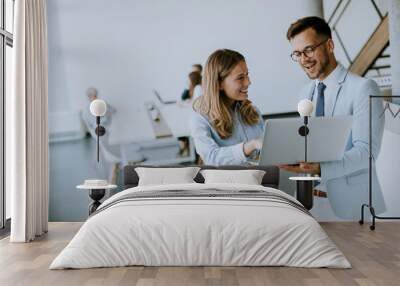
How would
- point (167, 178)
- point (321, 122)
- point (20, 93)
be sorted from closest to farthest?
point (20, 93) → point (167, 178) → point (321, 122)

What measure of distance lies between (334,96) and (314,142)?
2.12ft

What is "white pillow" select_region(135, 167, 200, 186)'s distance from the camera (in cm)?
678

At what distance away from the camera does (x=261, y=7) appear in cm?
764

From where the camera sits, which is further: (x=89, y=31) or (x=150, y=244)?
(x=89, y=31)

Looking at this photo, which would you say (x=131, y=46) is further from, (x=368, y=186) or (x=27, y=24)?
(x=368, y=186)

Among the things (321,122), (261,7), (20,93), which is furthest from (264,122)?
(20,93)

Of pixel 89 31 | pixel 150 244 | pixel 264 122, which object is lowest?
pixel 150 244

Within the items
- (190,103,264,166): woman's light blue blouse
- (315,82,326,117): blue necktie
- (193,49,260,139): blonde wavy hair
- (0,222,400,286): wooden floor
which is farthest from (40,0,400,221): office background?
(0,222,400,286): wooden floor

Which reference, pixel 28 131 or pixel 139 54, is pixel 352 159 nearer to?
pixel 139 54

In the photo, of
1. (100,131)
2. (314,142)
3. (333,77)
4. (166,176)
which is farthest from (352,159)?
(100,131)

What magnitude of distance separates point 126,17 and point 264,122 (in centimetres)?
227

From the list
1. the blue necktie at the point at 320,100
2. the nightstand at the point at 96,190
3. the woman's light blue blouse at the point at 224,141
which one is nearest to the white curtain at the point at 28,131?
the nightstand at the point at 96,190

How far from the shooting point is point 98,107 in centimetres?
699

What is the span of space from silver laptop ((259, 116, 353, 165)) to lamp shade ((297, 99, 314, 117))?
0.37 meters
